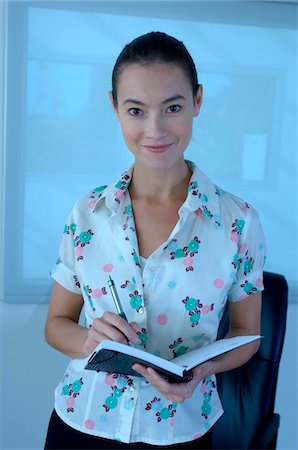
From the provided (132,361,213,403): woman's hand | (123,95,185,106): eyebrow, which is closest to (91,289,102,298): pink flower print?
(132,361,213,403): woman's hand

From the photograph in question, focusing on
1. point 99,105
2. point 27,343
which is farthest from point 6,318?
point 99,105

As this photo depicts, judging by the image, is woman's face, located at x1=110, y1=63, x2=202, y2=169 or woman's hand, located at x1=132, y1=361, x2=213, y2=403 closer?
woman's hand, located at x1=132, y1=361, x2=213, y2=403

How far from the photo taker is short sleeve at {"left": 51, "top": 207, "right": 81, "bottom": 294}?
3.69ft

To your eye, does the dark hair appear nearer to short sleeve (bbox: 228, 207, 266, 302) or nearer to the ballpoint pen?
short sleeve (bbox: 228, 207, 266, 302)

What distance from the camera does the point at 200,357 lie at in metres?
0.86

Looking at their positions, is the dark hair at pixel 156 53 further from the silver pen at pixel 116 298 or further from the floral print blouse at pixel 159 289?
the silver pen at pixel 116 298

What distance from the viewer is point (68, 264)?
1.13 meters

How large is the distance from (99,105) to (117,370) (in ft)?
4.32

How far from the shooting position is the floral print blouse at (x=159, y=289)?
3.38ft

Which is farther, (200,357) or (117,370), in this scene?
(117,370)

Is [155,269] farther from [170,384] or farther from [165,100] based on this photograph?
[165,100]

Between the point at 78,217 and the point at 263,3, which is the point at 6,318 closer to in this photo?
the point at 78,217

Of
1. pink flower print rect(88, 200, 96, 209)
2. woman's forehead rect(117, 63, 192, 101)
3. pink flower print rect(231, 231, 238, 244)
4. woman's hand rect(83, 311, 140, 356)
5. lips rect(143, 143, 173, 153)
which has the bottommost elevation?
woman's hand rect(83, 311, 140, 356)

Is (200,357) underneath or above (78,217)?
underneath
